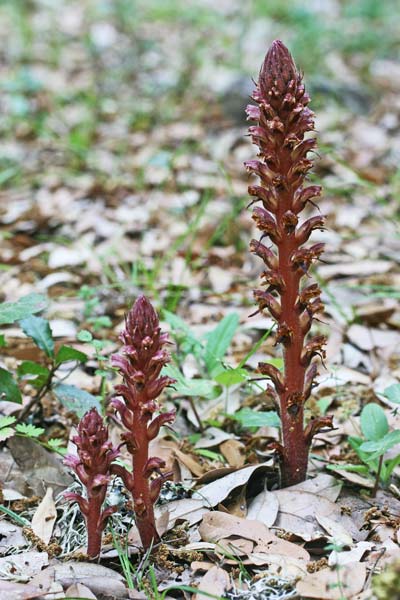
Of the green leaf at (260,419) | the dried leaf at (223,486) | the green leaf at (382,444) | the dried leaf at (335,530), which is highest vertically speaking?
the green leaf at (260,419)

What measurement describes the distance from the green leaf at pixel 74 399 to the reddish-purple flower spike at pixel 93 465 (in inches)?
21.5

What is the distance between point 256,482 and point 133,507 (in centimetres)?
60

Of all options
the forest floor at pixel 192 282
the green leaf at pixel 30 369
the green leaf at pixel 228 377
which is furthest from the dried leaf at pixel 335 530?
the green leaf at pixel 30 369

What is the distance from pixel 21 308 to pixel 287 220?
41.7 inches

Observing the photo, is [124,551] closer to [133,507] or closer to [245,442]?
[133,507]

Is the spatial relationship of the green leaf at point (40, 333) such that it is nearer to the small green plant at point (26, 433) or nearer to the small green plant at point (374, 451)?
the small green plant at point (26, 433)

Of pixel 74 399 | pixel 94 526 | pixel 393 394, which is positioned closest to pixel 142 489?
pixel 94 526

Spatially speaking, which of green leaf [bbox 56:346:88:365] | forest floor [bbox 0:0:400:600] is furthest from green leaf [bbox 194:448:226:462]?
green leaf [bbox 56:346:88:365]

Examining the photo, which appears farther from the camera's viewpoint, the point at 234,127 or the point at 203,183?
the point at 234,127

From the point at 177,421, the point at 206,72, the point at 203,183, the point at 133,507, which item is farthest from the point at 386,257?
the point at 206,72

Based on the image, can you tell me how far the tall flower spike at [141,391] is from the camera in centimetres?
203

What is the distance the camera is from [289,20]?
31.8 ft

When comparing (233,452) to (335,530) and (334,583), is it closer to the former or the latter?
(335,530)

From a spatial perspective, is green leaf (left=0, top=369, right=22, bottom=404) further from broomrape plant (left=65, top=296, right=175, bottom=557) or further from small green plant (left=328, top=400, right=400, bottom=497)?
small green plant (left=328, top=400, right=400, bottom=497)
